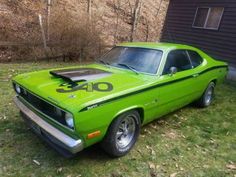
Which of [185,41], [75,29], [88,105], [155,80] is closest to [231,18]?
[185,41]

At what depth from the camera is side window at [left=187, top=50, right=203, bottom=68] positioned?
5.08 m

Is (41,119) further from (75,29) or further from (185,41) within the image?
(185,41)

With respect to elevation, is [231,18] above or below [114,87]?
above

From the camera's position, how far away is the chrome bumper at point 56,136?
9.37ft

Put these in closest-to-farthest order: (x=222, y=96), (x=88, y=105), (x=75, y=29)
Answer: (x=88, y=105)
(x=222, y=96)
(x=75, y=29)

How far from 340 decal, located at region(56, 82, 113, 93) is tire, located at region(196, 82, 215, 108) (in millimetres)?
3122

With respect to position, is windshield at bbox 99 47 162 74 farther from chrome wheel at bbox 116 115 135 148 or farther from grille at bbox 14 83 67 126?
grille at bbox 14 83 67 126

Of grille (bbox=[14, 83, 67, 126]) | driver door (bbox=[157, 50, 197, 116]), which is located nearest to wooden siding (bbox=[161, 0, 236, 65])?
driver door (bbox=[157, 50, 197, 116])

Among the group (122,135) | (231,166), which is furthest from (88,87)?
(231,166)

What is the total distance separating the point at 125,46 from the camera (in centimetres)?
473

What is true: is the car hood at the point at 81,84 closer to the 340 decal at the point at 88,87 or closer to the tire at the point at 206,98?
the 340 decal at the point at 88,87

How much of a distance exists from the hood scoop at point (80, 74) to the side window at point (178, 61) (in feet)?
3.62

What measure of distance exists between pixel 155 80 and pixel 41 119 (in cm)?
185

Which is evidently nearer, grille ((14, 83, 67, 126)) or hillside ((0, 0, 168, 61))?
grille ((14, 83, 67, 126))
